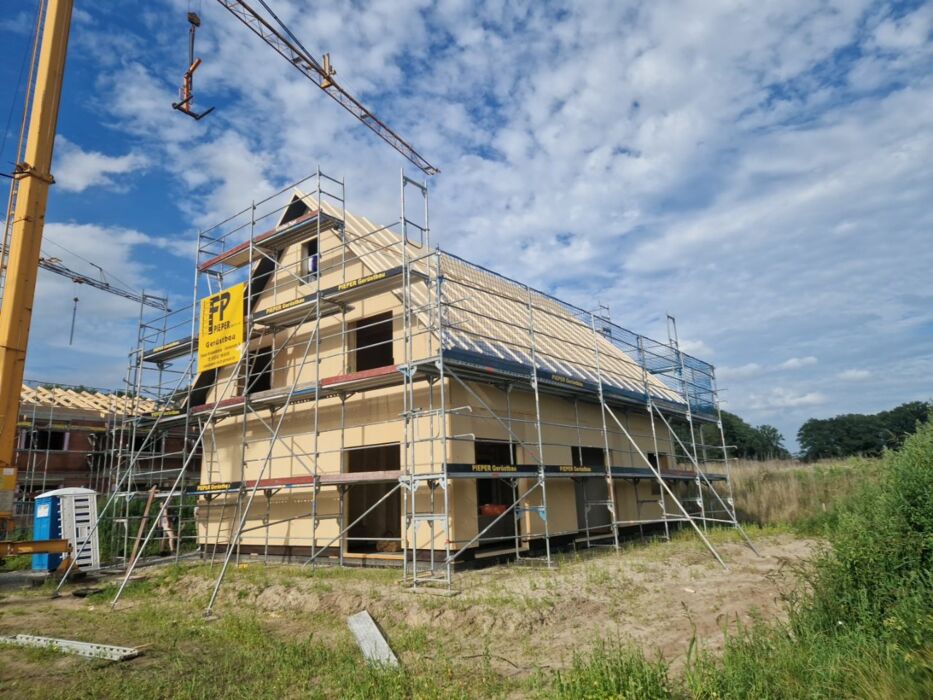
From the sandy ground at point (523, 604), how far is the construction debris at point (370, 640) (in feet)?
0.75

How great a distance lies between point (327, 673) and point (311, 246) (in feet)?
38.9

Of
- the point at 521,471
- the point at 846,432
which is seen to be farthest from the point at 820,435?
the point at 521,471

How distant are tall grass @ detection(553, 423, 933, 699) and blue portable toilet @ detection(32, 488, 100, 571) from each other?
46.7 feet

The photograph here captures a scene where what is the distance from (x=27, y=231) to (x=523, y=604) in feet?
45.4

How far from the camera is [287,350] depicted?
1570cm

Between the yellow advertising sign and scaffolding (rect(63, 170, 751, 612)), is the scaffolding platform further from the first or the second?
the yellow advertising sign

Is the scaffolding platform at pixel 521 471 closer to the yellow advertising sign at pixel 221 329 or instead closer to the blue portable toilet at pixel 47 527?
the yellow advertising sign at pixel 221 329

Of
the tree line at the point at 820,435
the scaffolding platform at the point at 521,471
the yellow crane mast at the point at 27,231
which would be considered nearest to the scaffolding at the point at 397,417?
the scaffolding platform at the point at 521,471

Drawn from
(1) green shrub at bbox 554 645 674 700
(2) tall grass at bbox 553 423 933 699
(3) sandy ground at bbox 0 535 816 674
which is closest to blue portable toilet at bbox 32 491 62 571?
(3) sandy ground at bbox 0 535 816 674

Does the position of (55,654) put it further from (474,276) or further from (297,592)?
(474,276)

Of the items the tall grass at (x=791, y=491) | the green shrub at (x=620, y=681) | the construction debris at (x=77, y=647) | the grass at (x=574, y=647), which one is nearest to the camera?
the green shrub at (x=620, y=681)

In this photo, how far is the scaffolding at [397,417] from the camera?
11.7 meters

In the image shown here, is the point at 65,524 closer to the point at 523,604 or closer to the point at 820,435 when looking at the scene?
the point at 523,604

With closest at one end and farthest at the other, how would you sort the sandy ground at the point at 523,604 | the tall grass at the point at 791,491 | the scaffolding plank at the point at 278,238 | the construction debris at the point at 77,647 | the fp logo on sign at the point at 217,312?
the construction debris at the point at 77,647
the sandy ground at the point at 523,604
the scaffolding plank at the point at 278,238
the fp logo on sign at the point at 217,312
the tall grass at the point at 791,491
